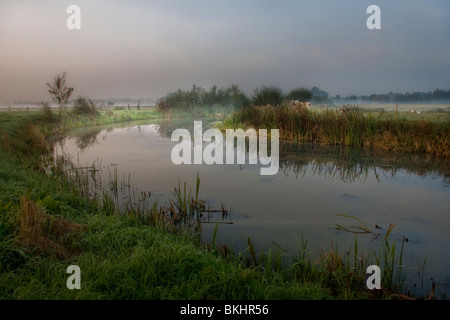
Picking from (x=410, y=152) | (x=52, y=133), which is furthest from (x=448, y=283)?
(x=52, y=133)

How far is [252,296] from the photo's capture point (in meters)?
2.56

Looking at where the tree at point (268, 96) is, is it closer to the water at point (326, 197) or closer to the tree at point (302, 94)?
the tree at point (302, 94)

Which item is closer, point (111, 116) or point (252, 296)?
point (252, 296)

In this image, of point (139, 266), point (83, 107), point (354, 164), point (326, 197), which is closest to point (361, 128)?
point (354, 164)

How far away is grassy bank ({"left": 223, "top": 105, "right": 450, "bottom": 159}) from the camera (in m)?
9.78

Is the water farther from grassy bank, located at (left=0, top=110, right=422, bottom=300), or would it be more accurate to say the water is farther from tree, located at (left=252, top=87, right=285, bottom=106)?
tree, located at (left=252, top=87, right=285, bottom=106)

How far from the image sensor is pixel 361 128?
11594 mm

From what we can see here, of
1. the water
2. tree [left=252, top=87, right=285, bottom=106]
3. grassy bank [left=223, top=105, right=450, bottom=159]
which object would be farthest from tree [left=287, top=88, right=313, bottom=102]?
the water

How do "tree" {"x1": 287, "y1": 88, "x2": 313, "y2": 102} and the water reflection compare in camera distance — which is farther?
"tree" {"x1": 287, "y1": 88, "x2": 313, "y2": 102}

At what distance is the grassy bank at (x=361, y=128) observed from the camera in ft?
32.1

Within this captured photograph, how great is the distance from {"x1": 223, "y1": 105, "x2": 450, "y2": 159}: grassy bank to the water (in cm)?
93

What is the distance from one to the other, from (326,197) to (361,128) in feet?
22.1

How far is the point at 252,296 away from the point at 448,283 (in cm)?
213
